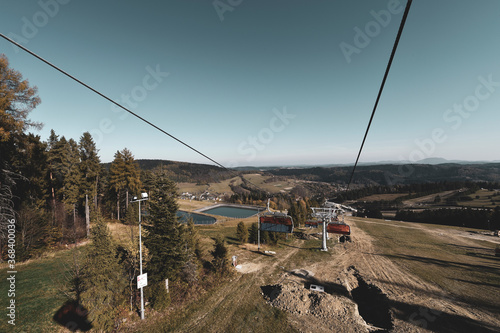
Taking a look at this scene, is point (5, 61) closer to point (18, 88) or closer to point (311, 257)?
point (18, 88)

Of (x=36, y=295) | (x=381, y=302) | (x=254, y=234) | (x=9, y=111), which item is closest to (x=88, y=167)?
(x=9, y=111)

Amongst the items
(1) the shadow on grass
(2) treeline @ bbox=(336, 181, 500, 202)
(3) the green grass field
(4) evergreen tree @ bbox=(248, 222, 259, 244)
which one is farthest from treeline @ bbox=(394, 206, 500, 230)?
(1) the shadow on grass

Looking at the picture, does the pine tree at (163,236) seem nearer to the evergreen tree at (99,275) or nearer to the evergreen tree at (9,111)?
the evergreen tree at (99,275)

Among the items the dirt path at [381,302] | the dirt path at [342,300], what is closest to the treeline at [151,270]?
the dirt path at [342,300]

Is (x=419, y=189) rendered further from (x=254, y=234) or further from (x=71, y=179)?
(x=71, y=179)

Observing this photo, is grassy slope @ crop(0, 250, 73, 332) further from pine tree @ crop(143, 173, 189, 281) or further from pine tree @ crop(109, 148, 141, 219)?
pine tree @ crop(109, 148, 141, 219)

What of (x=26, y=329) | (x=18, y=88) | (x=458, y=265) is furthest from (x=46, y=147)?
(x=458, y=265)
